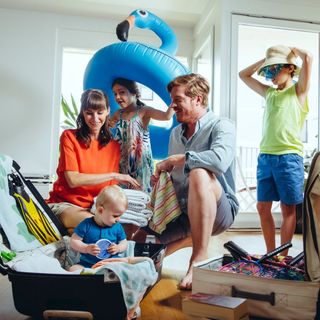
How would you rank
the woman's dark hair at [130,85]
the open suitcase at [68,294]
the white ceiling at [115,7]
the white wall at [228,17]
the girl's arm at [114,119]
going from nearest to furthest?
1. the open suitcase at [68,294]
2. the girl's arm at [114,119]
3. the woman's dark hair at [130,85]
4. the white wall at [228,17]
5. the white ceiling at [115,7]

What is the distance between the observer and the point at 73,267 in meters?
1.14

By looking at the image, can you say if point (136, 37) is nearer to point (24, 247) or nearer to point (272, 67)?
point (272, 67)

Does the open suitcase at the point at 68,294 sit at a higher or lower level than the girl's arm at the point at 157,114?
lower

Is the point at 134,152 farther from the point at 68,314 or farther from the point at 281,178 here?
the point at 281,178

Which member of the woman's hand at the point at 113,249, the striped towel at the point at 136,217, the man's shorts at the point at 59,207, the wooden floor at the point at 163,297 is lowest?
the wooden floor at the point at 163,297

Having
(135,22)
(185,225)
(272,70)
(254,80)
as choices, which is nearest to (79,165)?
(185,225)

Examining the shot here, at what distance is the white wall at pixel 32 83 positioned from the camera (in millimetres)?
3381

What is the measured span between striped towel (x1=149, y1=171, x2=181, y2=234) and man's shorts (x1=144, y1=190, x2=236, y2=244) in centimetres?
5

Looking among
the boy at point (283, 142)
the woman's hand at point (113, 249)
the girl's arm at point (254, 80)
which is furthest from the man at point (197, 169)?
the girl's arm at point (254, 80)

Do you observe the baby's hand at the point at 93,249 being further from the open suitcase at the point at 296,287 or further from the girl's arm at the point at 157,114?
the girl's arm at the point at 157,114

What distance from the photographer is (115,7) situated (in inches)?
131

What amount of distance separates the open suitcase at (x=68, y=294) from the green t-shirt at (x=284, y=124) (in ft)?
4.39

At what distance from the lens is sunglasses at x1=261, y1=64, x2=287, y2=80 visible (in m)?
2.07

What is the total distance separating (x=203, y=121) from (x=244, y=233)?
5.42 ft
